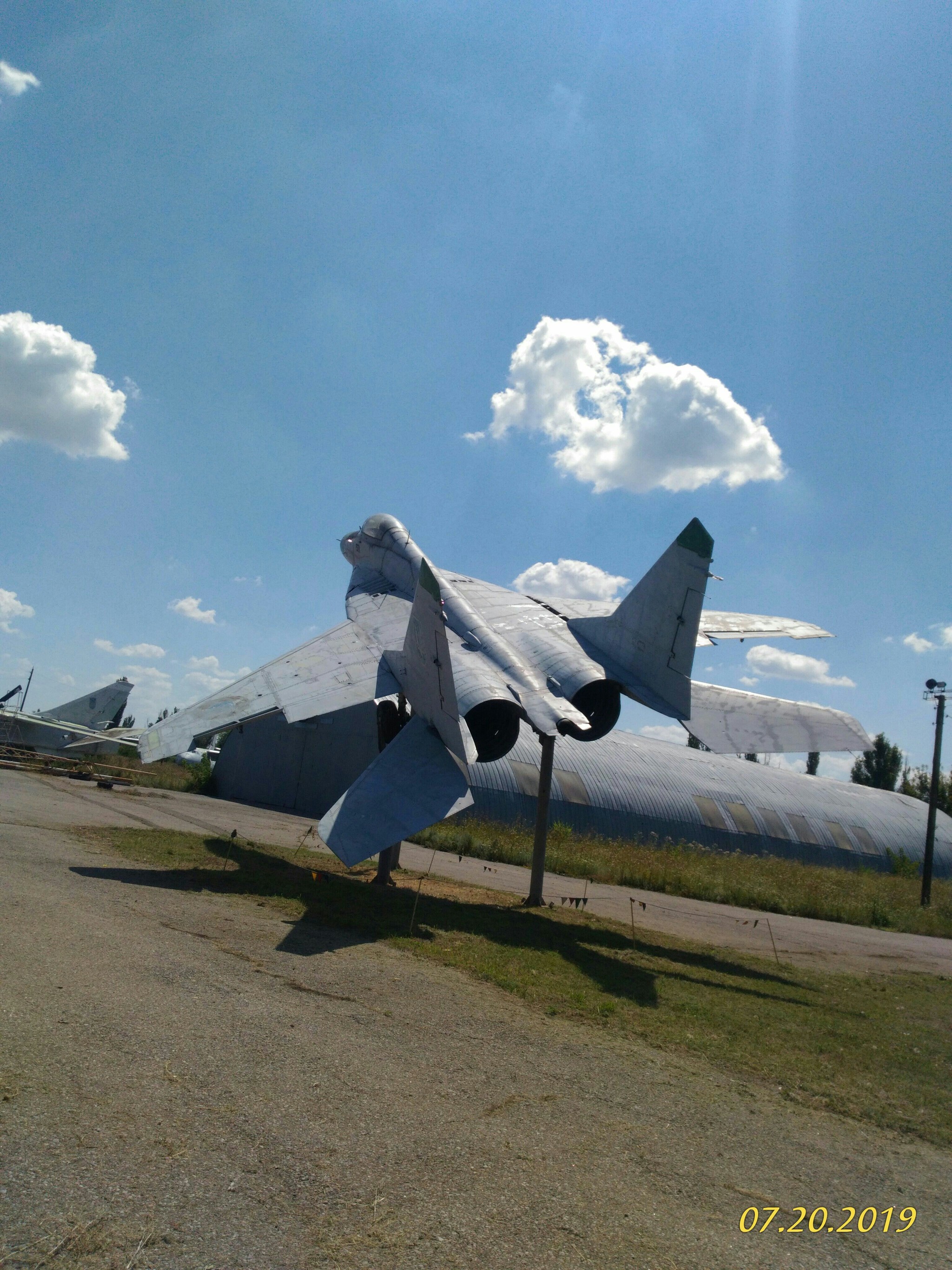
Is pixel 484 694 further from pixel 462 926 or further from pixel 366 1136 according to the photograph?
pixel 366 1136

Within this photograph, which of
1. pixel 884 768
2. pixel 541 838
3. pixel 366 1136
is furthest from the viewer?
pixel 884 768

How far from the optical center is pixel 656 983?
9.38m

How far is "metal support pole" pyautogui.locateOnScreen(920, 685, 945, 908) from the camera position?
27.8m

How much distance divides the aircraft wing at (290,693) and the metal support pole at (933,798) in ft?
81.1

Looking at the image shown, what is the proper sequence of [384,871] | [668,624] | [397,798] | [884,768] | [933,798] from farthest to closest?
1. [884,768]
2. [933,798]
3. [384,871]
4. [668,624]
5. [397,798]

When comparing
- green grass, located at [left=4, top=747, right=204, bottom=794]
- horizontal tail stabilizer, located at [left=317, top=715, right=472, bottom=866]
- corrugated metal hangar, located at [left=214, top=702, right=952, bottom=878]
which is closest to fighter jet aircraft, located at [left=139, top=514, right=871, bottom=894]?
horizontal tail stabilizer, located at [left=317, top=715, right=472, bottom=866]

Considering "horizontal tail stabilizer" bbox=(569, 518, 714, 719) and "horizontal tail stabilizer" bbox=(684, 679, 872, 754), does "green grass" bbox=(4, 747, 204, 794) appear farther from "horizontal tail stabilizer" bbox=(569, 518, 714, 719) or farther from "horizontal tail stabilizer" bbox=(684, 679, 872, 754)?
"horizontal tail stabilizer" bbox=(684, 679, 872, 754)

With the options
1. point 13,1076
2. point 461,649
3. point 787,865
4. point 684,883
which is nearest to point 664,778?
point 787,865

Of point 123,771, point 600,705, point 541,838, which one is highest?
point 600,705

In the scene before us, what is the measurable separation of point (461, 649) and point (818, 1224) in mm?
10390

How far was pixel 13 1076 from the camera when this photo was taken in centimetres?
413

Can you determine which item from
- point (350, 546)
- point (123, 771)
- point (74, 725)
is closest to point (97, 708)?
point (74, 725)

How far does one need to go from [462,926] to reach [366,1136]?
709 cm

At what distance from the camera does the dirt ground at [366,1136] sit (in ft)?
10.5
